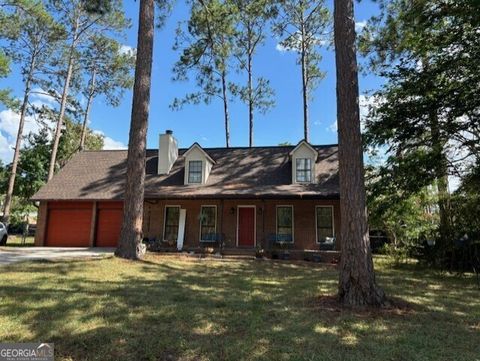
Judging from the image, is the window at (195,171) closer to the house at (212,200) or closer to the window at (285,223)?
the house at (212,200)

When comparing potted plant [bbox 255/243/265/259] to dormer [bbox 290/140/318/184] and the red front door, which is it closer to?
the red front door

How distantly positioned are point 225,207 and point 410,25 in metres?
10.4

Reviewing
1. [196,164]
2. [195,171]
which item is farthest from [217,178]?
[196,164]

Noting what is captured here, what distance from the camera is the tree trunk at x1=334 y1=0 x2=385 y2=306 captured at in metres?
5.93

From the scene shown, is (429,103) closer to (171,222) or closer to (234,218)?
(234,218)

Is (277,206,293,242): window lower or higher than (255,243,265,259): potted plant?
higher

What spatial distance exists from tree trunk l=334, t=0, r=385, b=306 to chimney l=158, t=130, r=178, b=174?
A: 42.7 feet

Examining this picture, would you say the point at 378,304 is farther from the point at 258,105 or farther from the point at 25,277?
the point at 258,105

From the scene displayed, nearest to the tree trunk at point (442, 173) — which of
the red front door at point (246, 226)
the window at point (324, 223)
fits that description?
the window at point (324, 223)

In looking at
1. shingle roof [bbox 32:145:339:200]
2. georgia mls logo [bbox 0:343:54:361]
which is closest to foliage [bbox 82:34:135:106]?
shingle roof [bbox 32:145:339:200]

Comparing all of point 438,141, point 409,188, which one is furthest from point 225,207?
point 438,141

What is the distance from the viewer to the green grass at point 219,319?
3.95 m

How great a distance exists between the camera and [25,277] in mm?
7594

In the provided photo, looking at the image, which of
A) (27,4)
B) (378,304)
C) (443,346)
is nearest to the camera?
(443,346)
